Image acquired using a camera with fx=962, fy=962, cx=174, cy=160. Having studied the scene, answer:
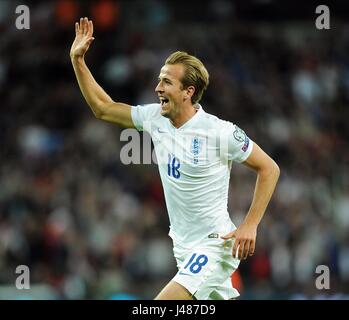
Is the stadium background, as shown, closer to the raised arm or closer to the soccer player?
the raised arm

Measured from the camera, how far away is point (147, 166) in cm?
1575

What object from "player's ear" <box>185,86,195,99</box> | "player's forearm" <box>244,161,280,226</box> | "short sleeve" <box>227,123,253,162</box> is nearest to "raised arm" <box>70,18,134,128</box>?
"player's ear" <box>185,86,195,99</box>

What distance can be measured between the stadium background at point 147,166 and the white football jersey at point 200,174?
4.89 meters

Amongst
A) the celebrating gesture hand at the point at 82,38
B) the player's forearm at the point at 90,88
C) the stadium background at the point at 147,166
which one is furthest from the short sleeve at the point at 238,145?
the stadium background at the point at 147,166

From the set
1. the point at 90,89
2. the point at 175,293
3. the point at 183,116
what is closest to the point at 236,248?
the point at 175,293

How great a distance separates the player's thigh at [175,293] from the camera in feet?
23.4

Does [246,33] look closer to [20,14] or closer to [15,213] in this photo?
[20,14]

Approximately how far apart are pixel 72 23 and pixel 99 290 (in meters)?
5.81

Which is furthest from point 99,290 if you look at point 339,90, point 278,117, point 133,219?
point 339,90

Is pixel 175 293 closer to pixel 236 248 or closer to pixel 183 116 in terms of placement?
pixel 236 248

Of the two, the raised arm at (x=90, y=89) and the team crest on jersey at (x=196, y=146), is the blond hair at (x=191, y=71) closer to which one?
the team crest on jersey at (x=196, y=146)

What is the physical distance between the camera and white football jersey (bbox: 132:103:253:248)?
7.42 metres

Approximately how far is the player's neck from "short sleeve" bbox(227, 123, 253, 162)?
1.21 feet

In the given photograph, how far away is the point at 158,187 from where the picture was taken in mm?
15297
